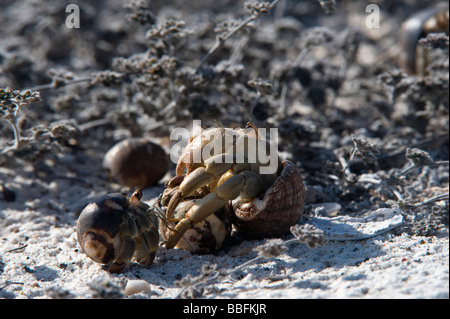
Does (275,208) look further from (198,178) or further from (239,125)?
(239,125)

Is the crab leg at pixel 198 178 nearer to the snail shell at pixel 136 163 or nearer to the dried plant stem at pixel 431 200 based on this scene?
the snail shell at pixel 136 163

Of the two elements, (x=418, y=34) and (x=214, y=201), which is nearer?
(x=214, y=201)

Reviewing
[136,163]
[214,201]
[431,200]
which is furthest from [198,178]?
[431,200]

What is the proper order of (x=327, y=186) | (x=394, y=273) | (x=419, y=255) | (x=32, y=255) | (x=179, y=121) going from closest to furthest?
(x=394, y=273), (x=419, y=255), (x=32, y=255), (x=327, y=186), (x=179, y=121)

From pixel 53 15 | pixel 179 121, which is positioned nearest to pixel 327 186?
pixel 179 121

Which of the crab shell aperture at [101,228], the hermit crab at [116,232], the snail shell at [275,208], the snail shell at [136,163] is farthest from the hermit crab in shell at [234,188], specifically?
the snail shell at [136,163]
